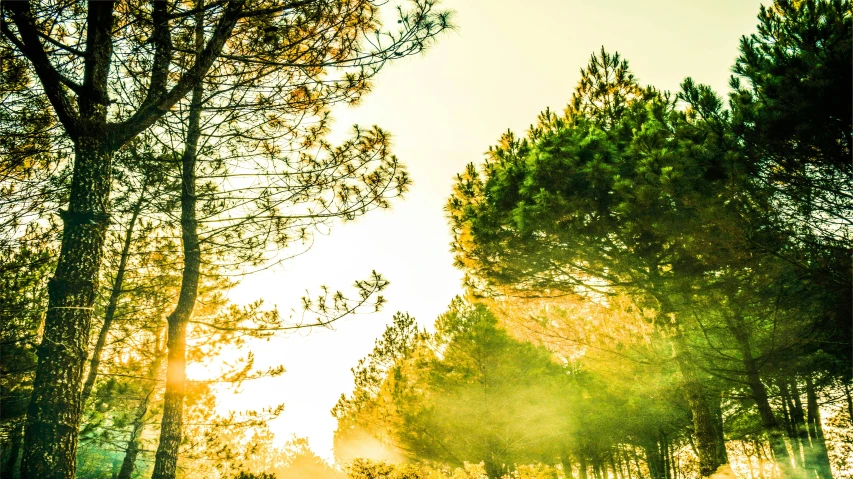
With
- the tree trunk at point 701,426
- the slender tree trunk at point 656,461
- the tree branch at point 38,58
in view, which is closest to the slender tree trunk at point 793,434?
the slender tree trunk at point 656,461

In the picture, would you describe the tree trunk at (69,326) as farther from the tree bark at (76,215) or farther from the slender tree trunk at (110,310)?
the slender tree trunk at (110,310)

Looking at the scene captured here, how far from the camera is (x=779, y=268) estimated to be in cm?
715

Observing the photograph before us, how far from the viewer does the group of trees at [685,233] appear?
19.2 feet

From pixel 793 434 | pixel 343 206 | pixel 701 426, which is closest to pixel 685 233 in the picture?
pixel 701 426

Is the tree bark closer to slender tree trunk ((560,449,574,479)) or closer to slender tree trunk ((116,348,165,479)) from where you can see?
slender tree trunk ((116,348,165,479))

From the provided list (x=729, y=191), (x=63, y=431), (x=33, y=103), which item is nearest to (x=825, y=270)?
(x=729, y=191)

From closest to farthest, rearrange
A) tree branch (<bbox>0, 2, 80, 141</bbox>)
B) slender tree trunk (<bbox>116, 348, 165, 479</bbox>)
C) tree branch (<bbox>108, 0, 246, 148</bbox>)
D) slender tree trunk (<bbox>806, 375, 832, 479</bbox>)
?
tree branch (<bbox>0, 2, 80, 141</bbox>) < tree branch (<bbox>108, 0, 246, 148</bbox>) < slender tree trunk (<bbox>116, 348, 165, 479</bbox>) < slender tree trunk (<bbox>806, 375, 832, 479</bbox>)

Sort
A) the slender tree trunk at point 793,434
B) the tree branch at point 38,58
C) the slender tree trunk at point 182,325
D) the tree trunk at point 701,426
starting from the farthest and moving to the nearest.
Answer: the slender tree trunk at point 793,434
the tree trunk at point 701,426
the slender tree trunk at point 182,325
the tree branch at point 38,58

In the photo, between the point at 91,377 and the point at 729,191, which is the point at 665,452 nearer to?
the point at 729,191

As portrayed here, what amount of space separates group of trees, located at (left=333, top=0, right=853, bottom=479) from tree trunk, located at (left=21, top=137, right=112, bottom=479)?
6.59 meters

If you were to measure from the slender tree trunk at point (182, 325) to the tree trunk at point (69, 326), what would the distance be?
60.3 inches

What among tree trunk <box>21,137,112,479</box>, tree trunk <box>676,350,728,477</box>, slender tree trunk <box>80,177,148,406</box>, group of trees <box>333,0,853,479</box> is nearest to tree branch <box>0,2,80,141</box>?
tree trunk <box>21,137,112,479</box>

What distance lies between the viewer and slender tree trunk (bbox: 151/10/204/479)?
18.3 feet

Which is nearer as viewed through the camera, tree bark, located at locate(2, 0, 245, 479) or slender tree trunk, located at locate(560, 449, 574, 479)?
tree bark, located at locate(2, 0, 245, 479)
